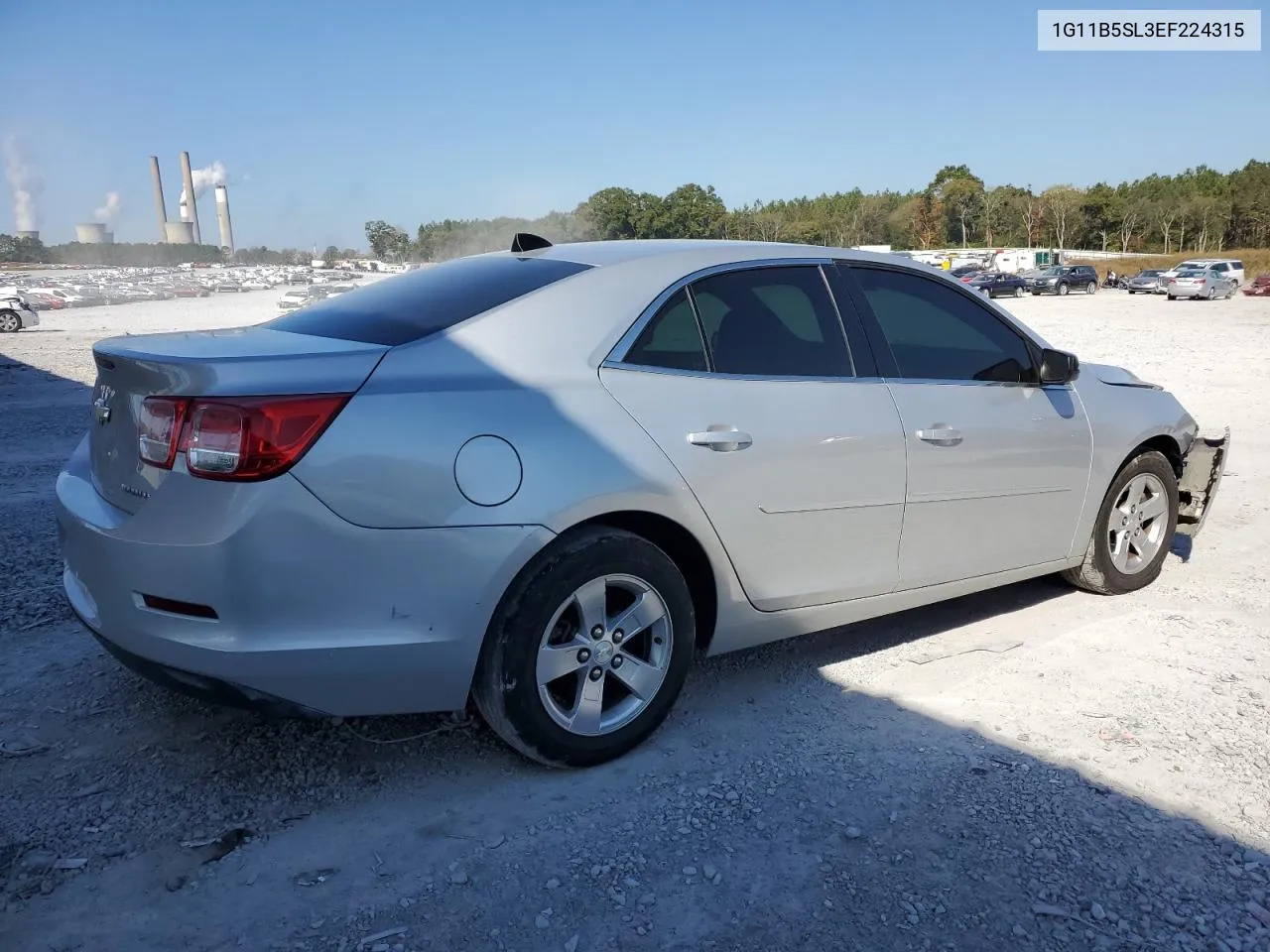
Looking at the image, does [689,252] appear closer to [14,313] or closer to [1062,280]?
[14,313]

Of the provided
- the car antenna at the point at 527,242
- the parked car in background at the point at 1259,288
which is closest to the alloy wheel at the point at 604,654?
the car antenna at the point at 527,242

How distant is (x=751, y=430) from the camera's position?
3129 millimetres

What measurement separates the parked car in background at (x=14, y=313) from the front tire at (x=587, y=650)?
3014cm

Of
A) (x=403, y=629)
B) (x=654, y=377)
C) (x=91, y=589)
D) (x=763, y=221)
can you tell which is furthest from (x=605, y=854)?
(x=763, y=221)

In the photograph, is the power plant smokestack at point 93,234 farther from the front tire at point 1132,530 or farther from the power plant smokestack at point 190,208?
the front tire at point 1132,530

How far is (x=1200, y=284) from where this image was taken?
133ft

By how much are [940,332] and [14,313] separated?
30509 mm

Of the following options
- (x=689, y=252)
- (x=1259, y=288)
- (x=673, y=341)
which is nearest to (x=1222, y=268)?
(x=1259, y=288)

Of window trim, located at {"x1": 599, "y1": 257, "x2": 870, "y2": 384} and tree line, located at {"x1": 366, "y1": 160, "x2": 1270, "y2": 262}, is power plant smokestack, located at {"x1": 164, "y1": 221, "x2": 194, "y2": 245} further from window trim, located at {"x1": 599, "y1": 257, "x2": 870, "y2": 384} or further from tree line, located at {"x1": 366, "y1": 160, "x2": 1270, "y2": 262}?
window trim, located at {"x1": 599, "y1": 257, "x2": 870, "y2": 384}

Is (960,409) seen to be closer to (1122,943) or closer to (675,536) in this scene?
(675,536)

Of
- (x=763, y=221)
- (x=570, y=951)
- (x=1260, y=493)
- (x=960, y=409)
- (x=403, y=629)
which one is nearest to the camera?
(x=570, y=951)

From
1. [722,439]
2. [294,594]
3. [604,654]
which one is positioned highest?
[722,439]

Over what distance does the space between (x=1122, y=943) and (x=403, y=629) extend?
6.24 feet

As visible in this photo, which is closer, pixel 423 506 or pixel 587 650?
pixel 423 506
